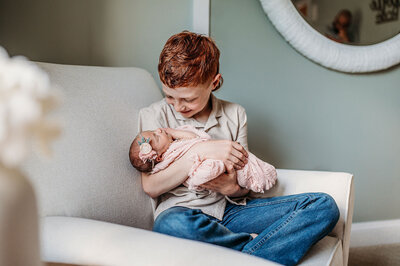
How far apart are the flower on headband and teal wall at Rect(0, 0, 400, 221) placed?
591 millimetres

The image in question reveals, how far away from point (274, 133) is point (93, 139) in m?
1.09

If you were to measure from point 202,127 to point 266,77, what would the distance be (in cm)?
68

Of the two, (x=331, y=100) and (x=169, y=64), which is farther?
(x=331, y=100)

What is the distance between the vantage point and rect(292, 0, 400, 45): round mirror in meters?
1.99

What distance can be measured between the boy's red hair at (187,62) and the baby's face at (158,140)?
0.15m

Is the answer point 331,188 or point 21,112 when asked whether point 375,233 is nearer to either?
point 331,188

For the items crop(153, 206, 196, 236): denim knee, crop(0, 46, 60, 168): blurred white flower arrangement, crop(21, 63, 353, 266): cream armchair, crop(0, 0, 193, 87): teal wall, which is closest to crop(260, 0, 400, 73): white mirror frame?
crop(0, 0, 193, 87): teal wall

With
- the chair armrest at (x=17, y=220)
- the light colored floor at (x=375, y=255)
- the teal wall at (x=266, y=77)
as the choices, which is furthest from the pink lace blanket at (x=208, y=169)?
the light colored floor at (x=375, y=255)

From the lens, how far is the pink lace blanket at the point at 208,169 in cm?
122

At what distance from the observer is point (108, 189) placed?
1160mm

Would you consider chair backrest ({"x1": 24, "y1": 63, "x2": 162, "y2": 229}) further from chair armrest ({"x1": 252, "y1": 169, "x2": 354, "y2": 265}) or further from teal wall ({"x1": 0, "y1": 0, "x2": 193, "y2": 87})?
chair armrest ({"x1": 252, "y1": 169, "x2": 354, "y2": 265})

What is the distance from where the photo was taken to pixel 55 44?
157 centimetres

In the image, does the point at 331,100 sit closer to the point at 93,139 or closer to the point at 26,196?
the point at 93,139

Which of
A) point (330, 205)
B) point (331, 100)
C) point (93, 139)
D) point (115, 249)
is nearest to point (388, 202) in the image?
point (331, 100)
